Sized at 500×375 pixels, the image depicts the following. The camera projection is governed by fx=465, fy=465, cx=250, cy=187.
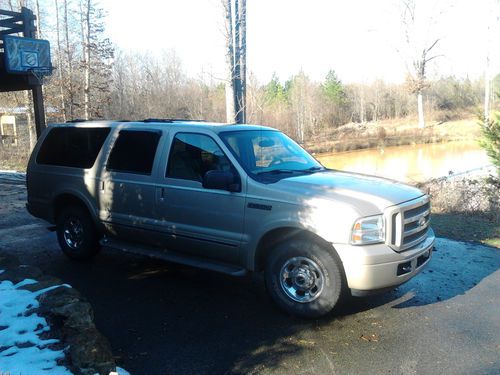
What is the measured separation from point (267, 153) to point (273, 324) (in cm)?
207

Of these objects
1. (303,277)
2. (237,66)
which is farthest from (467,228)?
(237,66)

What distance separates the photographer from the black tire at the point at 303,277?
14.7ft

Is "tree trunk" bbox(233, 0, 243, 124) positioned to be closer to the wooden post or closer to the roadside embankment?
the wooden post

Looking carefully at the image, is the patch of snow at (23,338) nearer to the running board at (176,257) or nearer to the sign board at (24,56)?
the running board at (176,257)

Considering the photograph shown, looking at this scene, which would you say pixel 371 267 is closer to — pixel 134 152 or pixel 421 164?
pixel 134 152

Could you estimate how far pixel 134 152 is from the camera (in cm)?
597

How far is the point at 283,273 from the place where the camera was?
15.6 feet

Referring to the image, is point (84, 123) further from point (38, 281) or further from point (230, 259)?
point (230, 259)

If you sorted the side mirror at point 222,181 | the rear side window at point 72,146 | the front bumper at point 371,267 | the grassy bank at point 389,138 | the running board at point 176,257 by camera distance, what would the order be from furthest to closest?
the grassy bank at point 389,138, the rear side window at point 72,146, the running board at point 176,257, the side mirror at point 222,181, the front bumper at point 371,267

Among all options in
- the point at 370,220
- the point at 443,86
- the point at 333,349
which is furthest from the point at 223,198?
the point at 443,86

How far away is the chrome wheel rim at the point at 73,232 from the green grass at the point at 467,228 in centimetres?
591

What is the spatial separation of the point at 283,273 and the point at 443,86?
219 feet

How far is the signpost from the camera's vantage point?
10820 mm

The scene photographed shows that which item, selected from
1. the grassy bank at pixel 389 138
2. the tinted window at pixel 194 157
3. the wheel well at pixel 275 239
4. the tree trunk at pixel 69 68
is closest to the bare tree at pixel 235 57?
the tinted window at pixel 194 157
